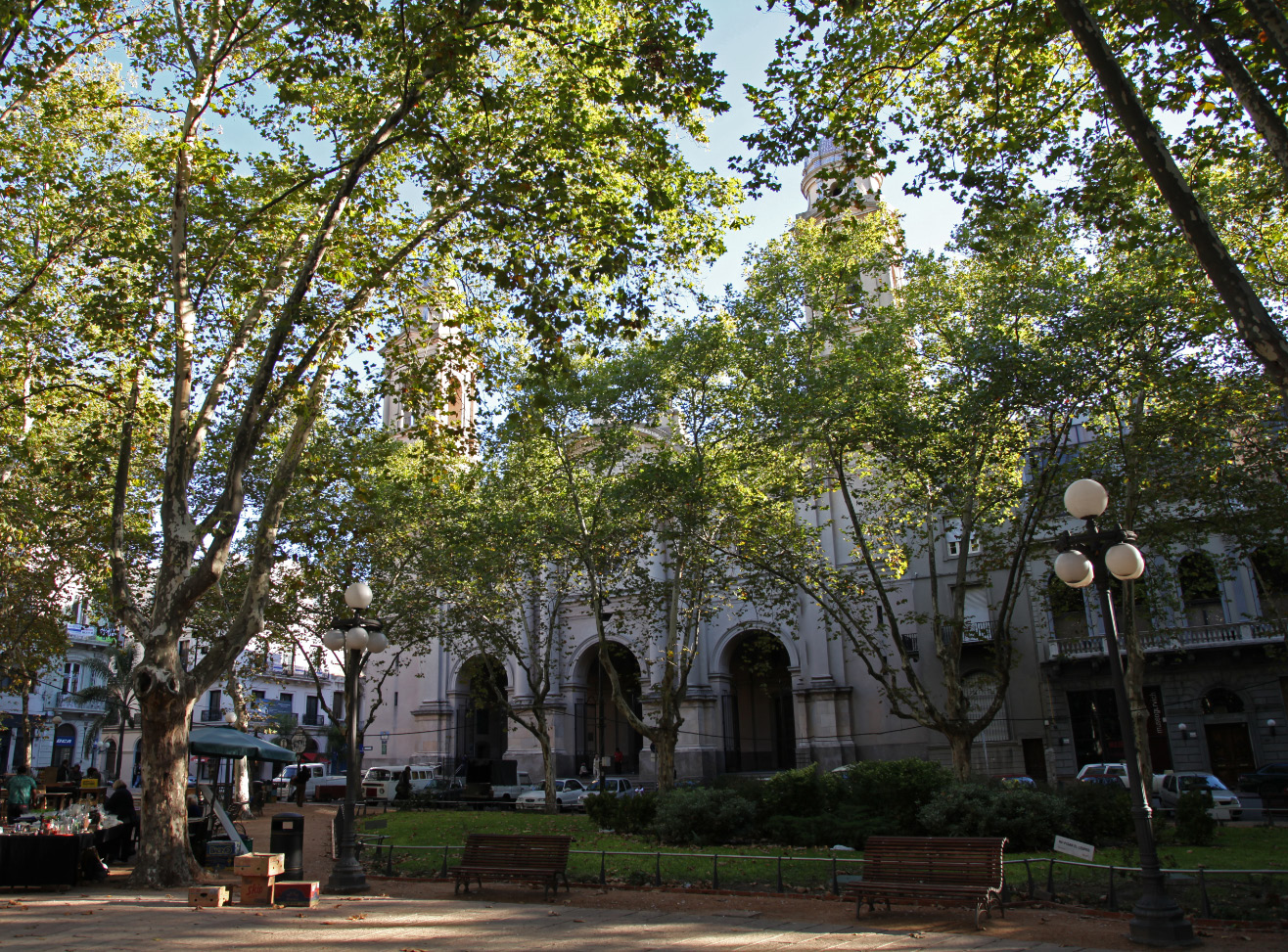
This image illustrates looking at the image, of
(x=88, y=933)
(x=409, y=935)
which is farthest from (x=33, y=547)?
(x=409, y=935)

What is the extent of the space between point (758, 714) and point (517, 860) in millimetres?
27696

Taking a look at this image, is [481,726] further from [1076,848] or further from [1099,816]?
[1076,848]

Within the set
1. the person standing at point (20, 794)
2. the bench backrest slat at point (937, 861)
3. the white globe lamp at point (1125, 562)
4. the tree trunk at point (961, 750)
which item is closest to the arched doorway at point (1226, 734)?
the tree trunk at point (961, 750)

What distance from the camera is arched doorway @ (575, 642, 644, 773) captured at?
1459 inches

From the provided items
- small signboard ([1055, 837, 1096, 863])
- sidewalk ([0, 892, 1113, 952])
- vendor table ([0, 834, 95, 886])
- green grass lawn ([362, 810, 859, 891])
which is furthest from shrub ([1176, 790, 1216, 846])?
vendor table ([0, 834, 95, 886])

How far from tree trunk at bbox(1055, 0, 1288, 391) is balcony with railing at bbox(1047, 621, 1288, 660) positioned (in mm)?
20830

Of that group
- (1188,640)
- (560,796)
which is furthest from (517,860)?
(1188,640)

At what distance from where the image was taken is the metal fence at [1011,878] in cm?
931

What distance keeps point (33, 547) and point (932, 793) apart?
76.1 feet

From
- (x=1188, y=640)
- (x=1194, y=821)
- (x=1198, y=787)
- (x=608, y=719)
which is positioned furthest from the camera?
(x=608, y=719)

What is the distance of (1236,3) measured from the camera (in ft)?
32.5

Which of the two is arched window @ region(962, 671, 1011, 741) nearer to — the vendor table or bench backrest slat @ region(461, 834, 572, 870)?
bench backrest slat @ region(461, 834, 572, 870)

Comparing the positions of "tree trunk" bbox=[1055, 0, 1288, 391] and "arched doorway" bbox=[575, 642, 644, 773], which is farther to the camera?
"arched doorway" bbox=[575, 642, 644, 773]

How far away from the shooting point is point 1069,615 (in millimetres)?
29875
